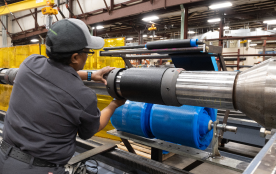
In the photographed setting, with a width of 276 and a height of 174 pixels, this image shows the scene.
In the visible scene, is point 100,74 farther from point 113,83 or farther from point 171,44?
point 171,44

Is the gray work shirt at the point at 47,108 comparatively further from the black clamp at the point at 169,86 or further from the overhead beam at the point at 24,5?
the overhead beam at the point at 24,5

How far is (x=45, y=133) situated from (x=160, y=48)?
35.0 inches

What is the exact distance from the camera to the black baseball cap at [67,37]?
3.13 ft

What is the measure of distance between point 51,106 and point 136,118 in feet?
2.84

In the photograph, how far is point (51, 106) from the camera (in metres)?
0.95

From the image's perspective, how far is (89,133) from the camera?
1105 mm

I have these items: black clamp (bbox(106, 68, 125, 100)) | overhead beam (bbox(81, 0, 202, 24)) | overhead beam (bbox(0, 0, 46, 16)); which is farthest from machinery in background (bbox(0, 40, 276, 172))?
overhead beam (bbox(0, 0, 46, 16))

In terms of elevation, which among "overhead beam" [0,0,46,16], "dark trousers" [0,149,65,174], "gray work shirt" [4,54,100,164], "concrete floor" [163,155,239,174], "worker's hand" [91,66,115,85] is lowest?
"concrete floor" [163,155,239,174]

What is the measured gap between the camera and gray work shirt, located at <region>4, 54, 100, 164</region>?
3.13 feet

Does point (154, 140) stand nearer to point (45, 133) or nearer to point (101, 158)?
point (101, 158)

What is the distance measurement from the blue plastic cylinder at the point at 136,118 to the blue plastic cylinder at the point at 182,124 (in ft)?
0.28

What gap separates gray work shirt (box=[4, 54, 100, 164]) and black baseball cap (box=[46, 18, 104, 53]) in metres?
0.10

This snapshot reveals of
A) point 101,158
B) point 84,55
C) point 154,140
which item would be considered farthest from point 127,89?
point 101,158

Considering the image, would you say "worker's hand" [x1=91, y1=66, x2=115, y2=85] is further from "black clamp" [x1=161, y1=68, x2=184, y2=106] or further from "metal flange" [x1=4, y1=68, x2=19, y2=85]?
"metal flange" [x1=4, y1=68, x2=19, y2=85]
